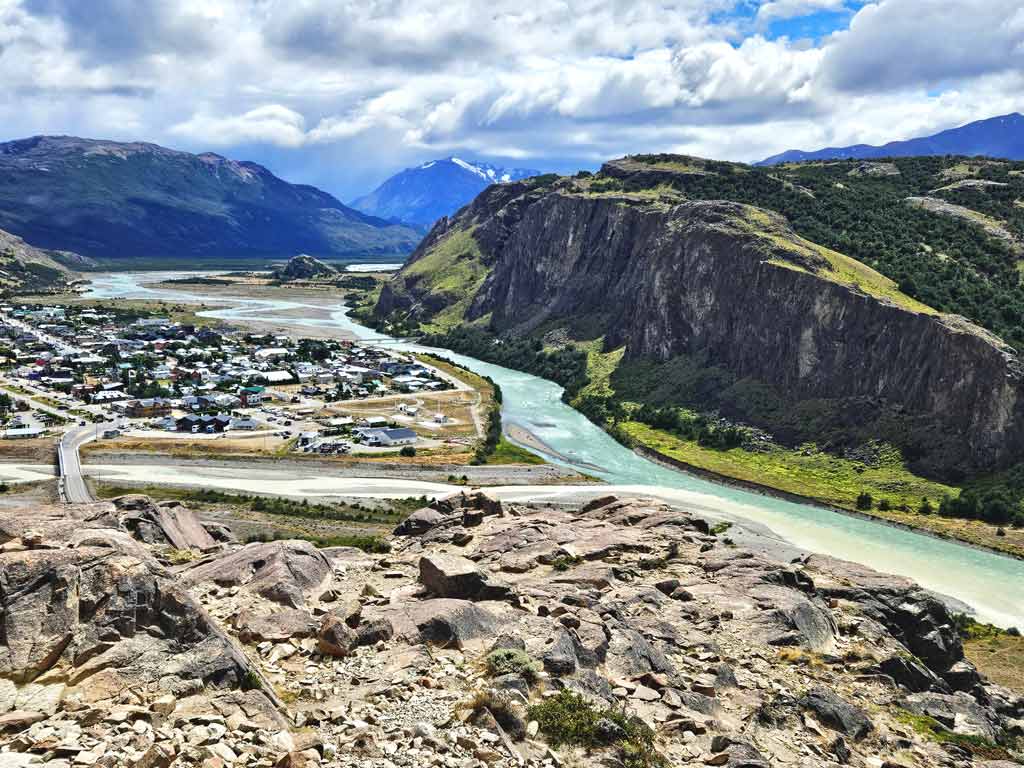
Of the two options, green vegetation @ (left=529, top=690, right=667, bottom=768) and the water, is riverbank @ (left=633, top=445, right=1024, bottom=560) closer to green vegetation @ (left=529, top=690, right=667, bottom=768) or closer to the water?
the water

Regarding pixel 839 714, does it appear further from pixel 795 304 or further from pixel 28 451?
pixel 795 304

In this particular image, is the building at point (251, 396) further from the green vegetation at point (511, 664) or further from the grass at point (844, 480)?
the green vegetation at point (511, 664)

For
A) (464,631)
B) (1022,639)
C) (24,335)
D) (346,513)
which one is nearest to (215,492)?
(346,513)

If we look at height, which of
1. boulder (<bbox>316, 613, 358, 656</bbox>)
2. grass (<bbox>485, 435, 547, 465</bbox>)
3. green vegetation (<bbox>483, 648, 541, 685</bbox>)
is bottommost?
grass (<bbox>485, 435, 547, 465</bbox>)

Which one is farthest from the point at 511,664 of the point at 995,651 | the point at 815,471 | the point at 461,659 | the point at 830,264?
the point at 830,264

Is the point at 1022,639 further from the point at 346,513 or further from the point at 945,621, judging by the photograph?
the point at 346,513

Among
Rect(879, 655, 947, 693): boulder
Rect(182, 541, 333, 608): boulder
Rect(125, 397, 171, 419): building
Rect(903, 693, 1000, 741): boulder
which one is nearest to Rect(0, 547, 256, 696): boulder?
Rect(182, 541, 333, 608): boulder
